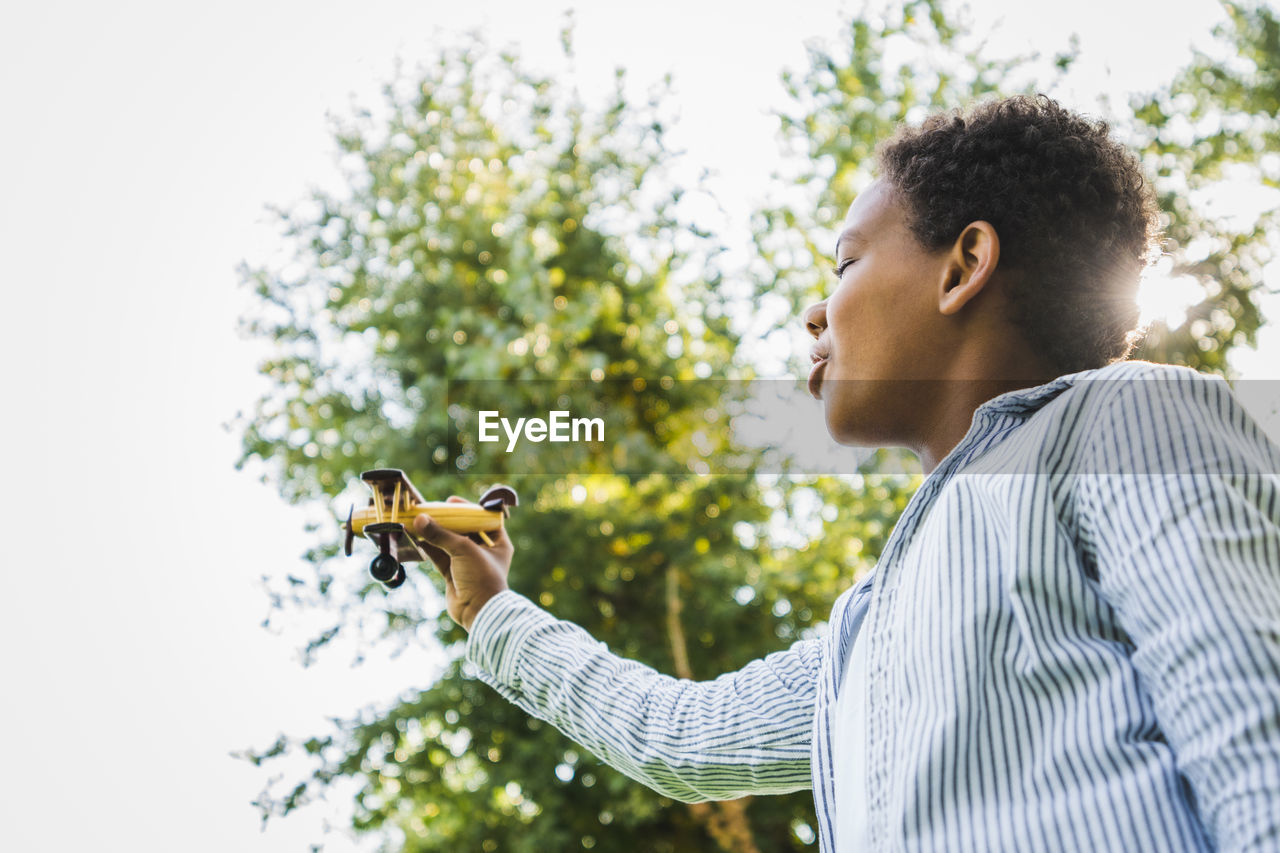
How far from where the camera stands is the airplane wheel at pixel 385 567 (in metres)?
1.44

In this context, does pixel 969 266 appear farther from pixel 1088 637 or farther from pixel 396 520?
pixel 396 520

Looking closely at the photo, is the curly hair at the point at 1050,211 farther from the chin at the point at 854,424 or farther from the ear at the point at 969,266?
the chin at the point at 854,424

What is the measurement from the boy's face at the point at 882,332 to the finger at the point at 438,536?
612 millimetres

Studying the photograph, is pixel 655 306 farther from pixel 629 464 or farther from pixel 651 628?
pixel 651 628

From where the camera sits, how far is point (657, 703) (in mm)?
1312

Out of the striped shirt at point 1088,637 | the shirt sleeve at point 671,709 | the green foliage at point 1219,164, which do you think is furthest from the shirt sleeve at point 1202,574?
the green foliage at point 1219,164

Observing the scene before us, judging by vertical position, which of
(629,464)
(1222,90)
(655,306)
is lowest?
(629,464)

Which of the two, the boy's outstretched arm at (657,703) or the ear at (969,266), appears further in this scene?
the boy's outstretched arm at (657,703)

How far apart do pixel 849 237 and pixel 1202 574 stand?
0.66 m

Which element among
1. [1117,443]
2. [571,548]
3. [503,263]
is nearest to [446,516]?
[1117,443]

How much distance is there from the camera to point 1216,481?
2.16ft

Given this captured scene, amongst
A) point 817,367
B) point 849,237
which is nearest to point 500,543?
point 817,367

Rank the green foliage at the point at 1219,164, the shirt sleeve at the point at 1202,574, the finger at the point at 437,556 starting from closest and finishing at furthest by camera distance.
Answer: the shirt sleeve at the point at 1202,574 < the finger at the point at 437,556 < the green foliage at the point at 1219,164

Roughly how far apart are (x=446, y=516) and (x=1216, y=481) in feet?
3.54
